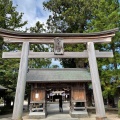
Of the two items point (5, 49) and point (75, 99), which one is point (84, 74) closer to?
point (75, 99)

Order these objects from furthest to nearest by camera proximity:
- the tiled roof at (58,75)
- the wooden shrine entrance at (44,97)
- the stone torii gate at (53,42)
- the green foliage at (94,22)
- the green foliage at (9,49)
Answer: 1. the green foliage at (9,49)
2. the tiled roof at (58,75)
3. the wooden shrine entrance at (44,97)
4. the green foliage at (94,22)
5. the stone torii gate at (53,42)

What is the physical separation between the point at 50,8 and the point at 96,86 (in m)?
24.7

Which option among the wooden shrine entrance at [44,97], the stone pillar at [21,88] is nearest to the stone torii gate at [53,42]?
the stone pillar at [21,88]

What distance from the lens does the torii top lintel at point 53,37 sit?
1087 centimetres

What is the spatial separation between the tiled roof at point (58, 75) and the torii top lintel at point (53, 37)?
7046mm

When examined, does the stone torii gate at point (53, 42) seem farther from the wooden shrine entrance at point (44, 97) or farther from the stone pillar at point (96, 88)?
the wooden shrine entrance at point (44, 97)

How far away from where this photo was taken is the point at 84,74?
19.4 meters

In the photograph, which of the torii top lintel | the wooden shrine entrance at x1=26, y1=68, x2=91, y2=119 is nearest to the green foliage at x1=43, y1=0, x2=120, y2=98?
the wooden shrine entrance at x1=26, y1=68, x2=91, y2=119

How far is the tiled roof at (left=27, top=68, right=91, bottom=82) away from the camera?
1758cm

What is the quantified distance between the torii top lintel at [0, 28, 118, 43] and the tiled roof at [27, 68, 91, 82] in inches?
277

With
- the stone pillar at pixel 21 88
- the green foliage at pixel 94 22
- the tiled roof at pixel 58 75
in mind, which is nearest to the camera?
the stone pillar at pixel 21 88

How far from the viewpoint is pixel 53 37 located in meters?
11.1

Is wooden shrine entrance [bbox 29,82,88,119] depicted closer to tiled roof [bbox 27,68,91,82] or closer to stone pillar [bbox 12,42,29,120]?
tiled roof [bbox 27,68,91,82]

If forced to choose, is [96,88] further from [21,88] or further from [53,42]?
[21,88]
